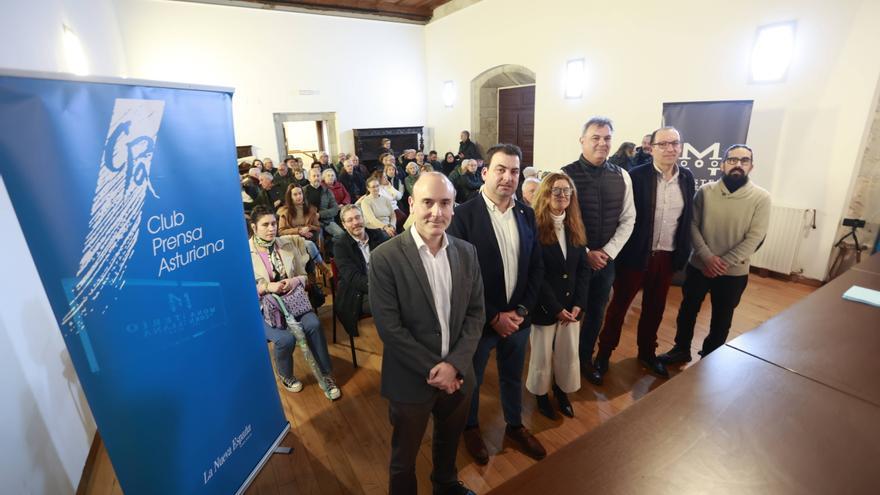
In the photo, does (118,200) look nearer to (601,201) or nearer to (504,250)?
(504,250)

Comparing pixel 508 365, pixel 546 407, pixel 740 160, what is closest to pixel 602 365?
pixel 546 407

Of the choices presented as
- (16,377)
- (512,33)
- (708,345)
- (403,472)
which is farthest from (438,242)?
(512,33)

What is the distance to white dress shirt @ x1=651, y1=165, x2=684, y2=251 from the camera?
8.23ft

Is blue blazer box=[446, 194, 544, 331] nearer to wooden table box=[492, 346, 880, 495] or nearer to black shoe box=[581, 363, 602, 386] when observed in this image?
wooden table box=[492, 346, 880, 495]

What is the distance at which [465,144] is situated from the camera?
28.3 ft

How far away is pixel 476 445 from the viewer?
2160 mm

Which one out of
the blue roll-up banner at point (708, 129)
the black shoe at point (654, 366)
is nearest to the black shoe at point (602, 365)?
the black shoe at point (654, 366)

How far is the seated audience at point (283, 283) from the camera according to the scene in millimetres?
2520

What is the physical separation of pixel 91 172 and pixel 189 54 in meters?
7.87

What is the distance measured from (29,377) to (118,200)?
106 cm

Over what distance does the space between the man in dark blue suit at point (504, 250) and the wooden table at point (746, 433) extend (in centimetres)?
79

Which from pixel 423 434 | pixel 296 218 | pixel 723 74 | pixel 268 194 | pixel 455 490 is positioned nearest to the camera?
pixel 423 434

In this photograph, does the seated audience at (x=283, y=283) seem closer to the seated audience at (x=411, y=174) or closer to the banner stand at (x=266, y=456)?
the banner stand at (x=266, y=456)

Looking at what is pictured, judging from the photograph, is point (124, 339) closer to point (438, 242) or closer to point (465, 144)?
point (438, 242)
